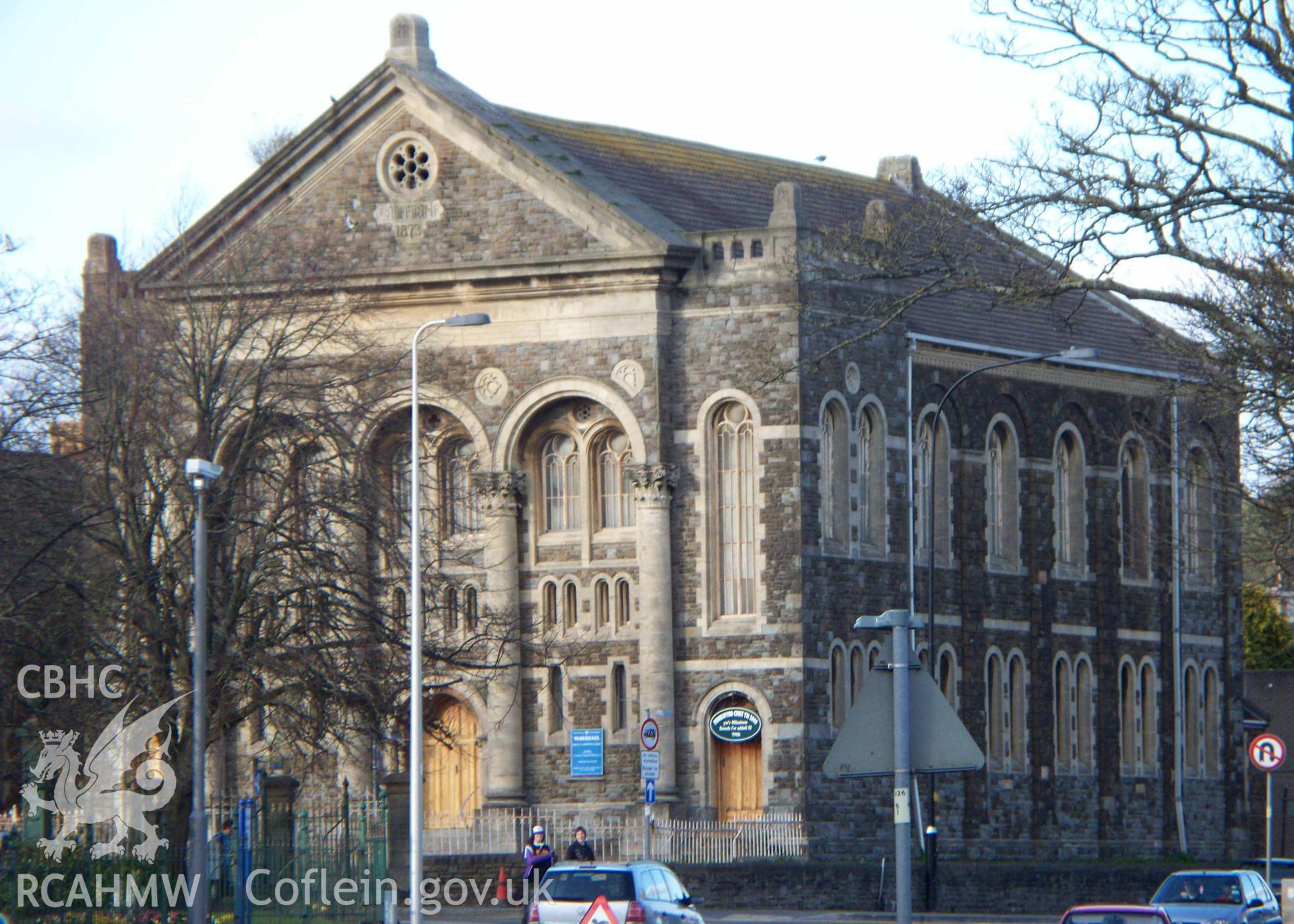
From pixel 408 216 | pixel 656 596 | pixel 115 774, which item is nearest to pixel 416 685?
pixel 115 774

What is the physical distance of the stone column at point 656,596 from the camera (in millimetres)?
44062

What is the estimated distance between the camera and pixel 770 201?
52469 millimetres

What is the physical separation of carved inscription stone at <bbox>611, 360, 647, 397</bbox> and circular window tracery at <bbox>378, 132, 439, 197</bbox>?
542 centimetres

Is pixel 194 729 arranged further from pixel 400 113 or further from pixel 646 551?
pixel 400 113

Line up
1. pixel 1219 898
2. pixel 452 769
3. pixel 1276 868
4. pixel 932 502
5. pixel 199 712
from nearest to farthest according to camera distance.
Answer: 1. pixel 199 712
2. pixel 1219 898
3. pixel 1276 868
4. pixel 932 502
5. pixel 452 769

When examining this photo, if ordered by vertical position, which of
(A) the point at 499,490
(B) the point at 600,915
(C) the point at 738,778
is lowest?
(B) the point at 600,915

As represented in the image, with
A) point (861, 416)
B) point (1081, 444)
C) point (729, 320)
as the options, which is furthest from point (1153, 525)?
point (729, 320)

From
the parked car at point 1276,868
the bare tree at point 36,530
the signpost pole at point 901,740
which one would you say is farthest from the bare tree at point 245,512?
the signpost pole at point 901,740

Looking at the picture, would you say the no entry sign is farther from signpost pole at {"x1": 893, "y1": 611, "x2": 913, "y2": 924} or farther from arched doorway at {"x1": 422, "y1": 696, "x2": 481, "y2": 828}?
signpost pole at {"x1": 893, "y1": 611, "x2": 913, "y2": 924}

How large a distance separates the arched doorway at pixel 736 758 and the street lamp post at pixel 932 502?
3.21m

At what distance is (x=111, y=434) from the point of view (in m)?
33.8

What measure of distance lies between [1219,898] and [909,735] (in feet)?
59.8

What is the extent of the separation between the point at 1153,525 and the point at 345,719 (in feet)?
82.3

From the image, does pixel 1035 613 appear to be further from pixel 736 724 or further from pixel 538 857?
pixel 538 857
